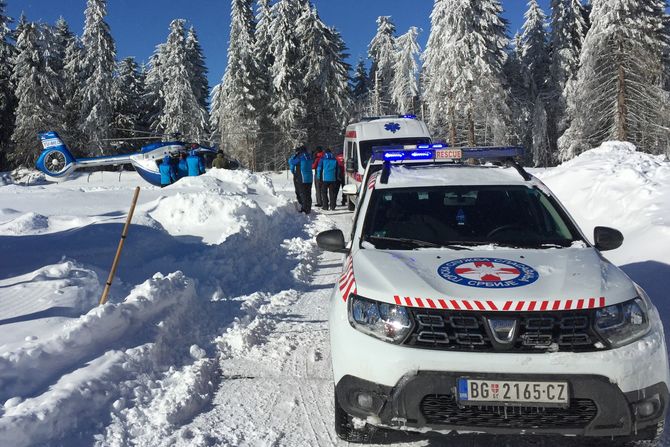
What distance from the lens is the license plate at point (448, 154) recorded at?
6309mm

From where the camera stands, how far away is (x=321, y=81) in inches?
1724

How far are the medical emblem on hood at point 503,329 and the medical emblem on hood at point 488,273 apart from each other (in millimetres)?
246

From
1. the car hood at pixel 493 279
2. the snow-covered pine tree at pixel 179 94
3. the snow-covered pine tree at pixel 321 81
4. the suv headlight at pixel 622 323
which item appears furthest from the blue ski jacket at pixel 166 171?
the snow-covered pine tree at pixel 179 94

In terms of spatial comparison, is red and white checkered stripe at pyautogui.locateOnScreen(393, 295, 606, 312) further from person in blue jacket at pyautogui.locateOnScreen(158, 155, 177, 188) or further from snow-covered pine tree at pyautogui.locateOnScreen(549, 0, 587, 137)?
snow-covered pine tree at pyautogui.locateOnScreen(549, 0, 587, 137)

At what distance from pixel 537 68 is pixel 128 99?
3409 centimetres

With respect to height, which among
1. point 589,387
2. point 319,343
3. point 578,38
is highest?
point 578,38

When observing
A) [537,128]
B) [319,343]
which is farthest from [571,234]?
[537,128]

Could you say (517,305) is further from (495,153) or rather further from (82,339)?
(82,339)

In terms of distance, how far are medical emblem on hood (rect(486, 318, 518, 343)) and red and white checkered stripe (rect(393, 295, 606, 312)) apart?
6 cm

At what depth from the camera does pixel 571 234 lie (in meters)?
4.10

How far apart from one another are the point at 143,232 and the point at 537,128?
123 feet

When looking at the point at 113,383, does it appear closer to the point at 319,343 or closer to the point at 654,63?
the point at 319,343

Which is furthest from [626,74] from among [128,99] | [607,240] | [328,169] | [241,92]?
[128,99]

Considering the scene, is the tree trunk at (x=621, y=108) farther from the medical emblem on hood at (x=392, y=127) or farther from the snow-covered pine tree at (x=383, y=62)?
the snow-covered pine tree at (x=383, y=62)
